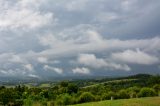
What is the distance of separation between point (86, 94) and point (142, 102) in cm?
5739

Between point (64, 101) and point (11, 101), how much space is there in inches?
1078

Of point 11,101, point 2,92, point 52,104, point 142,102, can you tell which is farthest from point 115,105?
point 2,92

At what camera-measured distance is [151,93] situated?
380ft

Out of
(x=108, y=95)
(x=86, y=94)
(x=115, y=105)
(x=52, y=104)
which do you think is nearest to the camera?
(x=115, y=105)

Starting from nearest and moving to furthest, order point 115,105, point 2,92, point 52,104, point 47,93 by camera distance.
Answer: point 115,105, point 52,104, point 2,92, point 47,93

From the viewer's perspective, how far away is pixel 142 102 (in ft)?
200

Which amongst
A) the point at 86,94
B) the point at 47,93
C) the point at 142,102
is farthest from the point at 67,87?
the point at 142,102

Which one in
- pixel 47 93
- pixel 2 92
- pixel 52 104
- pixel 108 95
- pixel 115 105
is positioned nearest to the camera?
pixel 115 105

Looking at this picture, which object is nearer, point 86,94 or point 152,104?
point 152,104

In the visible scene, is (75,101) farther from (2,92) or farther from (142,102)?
(142,102)

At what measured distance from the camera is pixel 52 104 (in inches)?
4343

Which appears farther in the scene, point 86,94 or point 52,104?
point 86,94

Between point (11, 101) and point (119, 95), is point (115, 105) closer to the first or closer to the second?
point (119, 95)

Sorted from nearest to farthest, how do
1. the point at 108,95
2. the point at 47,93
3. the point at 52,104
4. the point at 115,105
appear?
the point at 115,105
the point at 52,104
the point at 108,95
the point at 47,93
